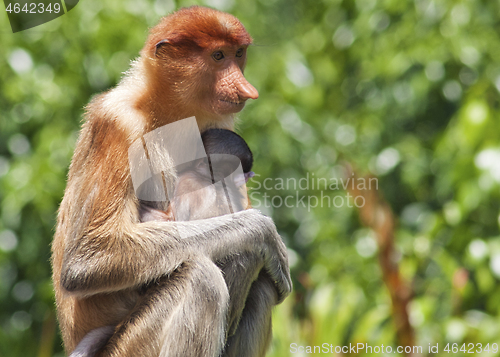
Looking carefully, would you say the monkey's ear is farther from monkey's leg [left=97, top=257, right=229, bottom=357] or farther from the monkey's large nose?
monkey's leg [left=97, top=257, right=229, bottom=357]

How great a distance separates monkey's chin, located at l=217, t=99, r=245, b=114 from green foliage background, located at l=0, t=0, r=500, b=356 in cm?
179

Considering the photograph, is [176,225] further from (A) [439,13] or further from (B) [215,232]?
(A) [439,13]

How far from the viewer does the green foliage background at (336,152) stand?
4.57m

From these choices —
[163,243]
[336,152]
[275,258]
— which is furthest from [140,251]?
[336,152]

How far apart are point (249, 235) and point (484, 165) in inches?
96.5

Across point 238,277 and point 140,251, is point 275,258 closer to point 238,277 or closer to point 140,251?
point 238,277

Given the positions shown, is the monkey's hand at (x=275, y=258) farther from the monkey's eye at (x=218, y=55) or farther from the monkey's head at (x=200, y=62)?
the monkey's eye at (x=218, y=55)

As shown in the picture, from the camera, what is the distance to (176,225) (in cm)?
268

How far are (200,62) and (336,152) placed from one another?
3024 mm

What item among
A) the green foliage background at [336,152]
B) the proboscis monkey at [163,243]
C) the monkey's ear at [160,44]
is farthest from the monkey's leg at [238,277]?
the green foliage background at [336,152]

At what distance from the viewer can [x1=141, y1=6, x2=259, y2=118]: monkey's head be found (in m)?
2.78

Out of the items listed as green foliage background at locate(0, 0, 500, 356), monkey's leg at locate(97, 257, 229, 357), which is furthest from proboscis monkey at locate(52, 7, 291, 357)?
green foliage background at locate(0, 0, 500, 356)

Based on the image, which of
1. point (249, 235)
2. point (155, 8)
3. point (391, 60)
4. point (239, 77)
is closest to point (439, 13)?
point (391, 60)

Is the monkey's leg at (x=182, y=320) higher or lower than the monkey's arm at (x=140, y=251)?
lower
